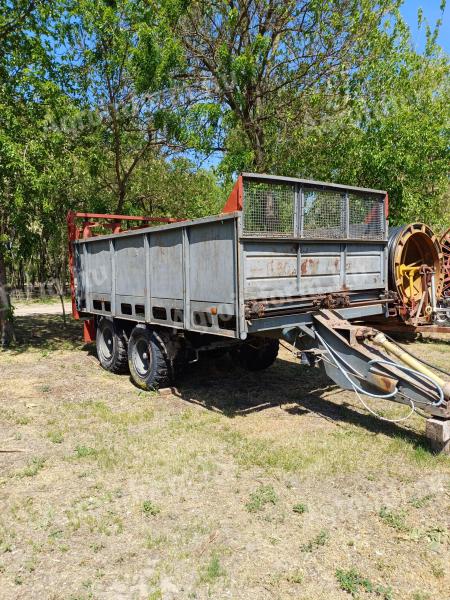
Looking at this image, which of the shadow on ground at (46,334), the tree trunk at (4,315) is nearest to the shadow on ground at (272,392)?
the shadow on ground at (46,334)

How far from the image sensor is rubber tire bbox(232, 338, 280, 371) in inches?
298

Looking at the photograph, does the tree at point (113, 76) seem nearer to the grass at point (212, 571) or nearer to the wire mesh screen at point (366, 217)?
the wire mesh screen at point (366, 217)

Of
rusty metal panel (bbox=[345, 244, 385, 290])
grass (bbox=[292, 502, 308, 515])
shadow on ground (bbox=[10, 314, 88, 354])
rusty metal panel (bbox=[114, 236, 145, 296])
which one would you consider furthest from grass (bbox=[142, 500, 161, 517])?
shadow on ground (bbox=[10, 314, 88, 354])

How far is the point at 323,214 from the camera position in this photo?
587 centimetres

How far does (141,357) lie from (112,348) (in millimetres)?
1243

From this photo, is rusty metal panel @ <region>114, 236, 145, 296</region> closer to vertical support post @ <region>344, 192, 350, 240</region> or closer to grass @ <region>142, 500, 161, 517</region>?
vertical support post @ <region>344, 192, 350, 240</region>

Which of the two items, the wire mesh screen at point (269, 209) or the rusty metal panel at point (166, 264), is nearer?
the wire mesh screen at point (269, 209)

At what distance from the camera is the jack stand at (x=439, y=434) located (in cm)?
441

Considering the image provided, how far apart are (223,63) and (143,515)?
10.8 m

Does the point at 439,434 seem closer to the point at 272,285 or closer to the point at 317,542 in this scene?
the point at 317,542

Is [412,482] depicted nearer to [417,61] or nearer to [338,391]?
[338,391]

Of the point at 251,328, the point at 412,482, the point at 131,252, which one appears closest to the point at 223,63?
the point at 131,252

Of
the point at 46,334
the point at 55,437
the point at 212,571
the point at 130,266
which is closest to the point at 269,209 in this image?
the point at 130,266

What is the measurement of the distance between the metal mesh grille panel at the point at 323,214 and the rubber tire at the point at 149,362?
2.53 m
